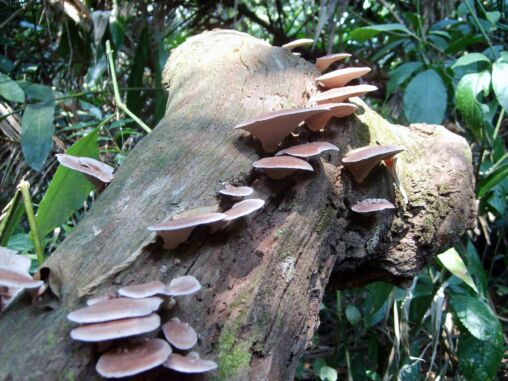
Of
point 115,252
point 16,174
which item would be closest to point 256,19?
point 16,174

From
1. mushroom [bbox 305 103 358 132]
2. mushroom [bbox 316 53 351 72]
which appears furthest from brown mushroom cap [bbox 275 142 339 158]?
mushroom [bbox 316 53 351 72]

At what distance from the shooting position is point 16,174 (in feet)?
11.9

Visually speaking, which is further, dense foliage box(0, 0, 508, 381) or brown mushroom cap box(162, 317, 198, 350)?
dense foliage box(0, 0, 508, 381)

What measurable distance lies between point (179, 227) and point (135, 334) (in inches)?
13.5

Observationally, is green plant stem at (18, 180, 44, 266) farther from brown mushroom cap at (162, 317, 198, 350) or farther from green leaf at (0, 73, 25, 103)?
green leaf at (0, 73, 25, 103)

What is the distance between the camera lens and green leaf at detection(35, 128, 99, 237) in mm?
2152

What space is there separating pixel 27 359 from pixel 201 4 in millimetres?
4780

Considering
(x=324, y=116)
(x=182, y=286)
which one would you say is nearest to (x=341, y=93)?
(x=324, y=116)

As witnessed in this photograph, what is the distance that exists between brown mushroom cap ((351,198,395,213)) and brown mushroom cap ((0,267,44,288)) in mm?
1224

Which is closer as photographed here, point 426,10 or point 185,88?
point 185,88

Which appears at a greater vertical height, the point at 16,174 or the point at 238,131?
the point at 238,131

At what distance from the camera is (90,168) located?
70.0 inches

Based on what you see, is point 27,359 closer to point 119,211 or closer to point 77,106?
point 119,211

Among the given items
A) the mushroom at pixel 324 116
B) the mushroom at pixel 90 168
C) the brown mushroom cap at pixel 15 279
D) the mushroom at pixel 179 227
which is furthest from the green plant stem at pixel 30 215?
the mushroom at pixel 324 116
